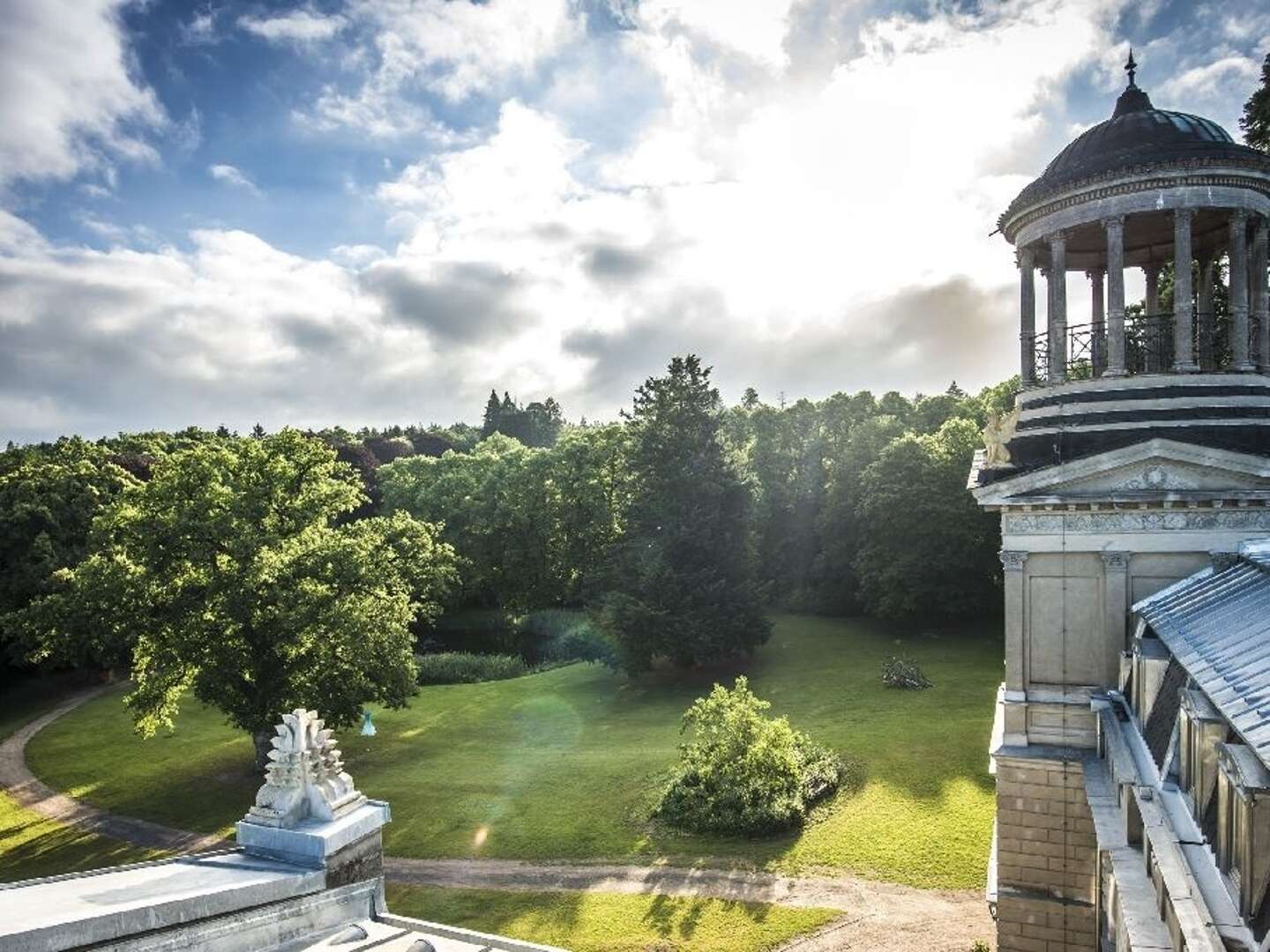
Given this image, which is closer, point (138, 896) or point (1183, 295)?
point (138, 896)

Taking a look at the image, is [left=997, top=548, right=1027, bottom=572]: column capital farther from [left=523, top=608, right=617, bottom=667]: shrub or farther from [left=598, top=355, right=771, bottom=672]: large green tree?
[left=523, top=608, right=617, bottom=667]: shrub

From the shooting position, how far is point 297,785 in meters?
8.17

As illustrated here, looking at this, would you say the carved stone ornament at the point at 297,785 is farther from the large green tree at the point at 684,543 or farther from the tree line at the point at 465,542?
the large green tree at the point at 684,543

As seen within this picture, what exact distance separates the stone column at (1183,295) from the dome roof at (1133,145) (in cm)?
108

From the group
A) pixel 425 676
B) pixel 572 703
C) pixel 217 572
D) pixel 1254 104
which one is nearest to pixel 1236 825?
pixel 217 572

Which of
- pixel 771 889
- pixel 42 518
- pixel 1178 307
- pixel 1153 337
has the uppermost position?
pixel 1178 307

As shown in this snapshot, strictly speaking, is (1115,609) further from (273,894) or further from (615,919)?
(273,894)

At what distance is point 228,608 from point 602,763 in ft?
40.7

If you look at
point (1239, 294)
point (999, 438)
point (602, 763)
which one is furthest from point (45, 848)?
point (1239, 294)

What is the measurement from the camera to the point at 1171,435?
14.1 m

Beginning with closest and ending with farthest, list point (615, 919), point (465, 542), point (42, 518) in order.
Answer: point (615, 919) < point (42, 518) < point (465, 542)

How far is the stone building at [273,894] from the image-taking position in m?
6.11

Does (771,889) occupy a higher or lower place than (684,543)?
lower

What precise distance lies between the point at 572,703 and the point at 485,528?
19.4 metres
